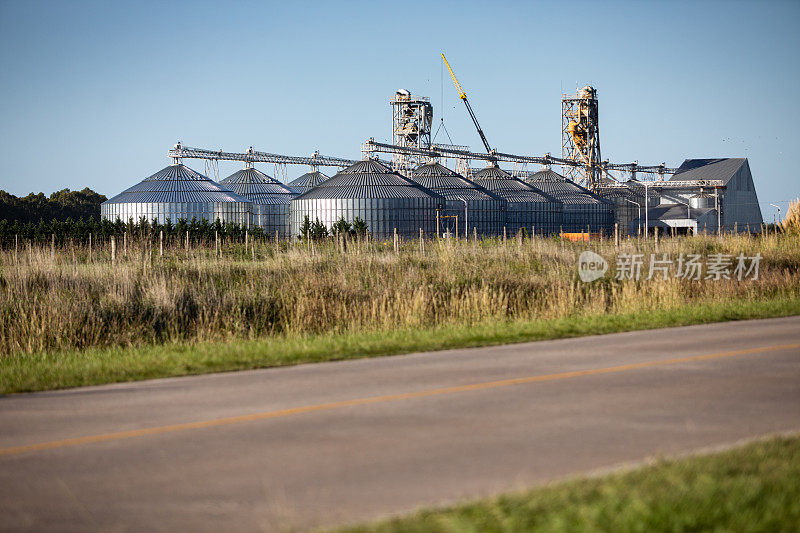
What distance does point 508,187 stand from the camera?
312 feet

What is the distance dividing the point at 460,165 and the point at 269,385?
3730 inches

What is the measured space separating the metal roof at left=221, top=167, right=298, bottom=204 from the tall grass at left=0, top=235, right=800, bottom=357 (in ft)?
214

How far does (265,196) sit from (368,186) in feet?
64.6

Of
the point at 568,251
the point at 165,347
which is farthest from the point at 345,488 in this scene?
the point at 568,251

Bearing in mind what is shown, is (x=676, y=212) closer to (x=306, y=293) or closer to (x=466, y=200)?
(x=466, y=200)

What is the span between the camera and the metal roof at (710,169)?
4288 inches

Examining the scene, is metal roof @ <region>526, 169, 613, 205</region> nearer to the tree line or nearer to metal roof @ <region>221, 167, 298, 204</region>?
metal roof @ <region>221, 167, 298, 204</region>

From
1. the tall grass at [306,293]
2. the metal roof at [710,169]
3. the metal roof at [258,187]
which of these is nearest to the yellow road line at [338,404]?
the tall grass at [306,293]

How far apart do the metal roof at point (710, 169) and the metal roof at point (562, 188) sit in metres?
17.2

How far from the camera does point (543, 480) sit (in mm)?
6234

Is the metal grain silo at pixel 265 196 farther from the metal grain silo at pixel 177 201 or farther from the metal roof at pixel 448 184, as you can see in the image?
the metal roof at pixel 448 184

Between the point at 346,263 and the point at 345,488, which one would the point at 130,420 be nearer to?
the point at 345,488

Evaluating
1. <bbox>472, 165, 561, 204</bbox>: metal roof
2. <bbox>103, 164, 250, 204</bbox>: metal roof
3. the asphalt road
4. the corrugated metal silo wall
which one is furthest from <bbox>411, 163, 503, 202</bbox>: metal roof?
the asphalt road

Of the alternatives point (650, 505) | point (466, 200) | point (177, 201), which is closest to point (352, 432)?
point (650, 505)
